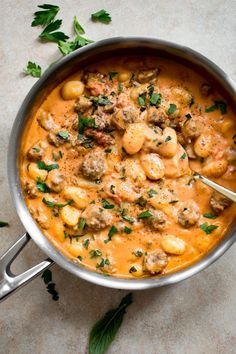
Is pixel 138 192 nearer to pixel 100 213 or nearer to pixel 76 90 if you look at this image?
pixel 100 213

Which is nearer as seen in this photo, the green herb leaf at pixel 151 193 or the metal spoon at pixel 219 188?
the metal spoon at pixel 219 188

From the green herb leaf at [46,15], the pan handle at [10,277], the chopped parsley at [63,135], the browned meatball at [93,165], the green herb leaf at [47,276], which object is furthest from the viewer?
the green herb leaf at [46,15]

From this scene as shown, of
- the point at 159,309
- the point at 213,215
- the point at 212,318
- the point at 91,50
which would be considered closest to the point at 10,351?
the point at 159,309

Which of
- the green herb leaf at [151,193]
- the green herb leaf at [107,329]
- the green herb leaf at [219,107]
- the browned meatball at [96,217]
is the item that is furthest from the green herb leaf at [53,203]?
the green herb leaf at [219,107]

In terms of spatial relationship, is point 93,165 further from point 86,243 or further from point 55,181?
point 86,243

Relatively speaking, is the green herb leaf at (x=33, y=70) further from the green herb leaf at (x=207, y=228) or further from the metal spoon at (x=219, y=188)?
the green herb leaf at (x=207, y=228)

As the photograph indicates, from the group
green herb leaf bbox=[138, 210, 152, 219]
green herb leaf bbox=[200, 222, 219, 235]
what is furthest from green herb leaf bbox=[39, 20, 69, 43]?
green herb leaf bbox=[200, 222, 219, 235]
